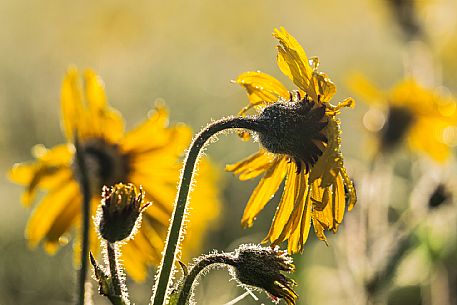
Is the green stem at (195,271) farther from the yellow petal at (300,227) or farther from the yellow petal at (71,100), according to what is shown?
the yellow petal at (71,100)

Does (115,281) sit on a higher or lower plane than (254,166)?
lower

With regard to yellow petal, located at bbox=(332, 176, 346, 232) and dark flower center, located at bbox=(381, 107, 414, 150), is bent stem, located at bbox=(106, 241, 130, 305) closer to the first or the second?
yellow petal, located at bbox=(332, 176, 346, 232)

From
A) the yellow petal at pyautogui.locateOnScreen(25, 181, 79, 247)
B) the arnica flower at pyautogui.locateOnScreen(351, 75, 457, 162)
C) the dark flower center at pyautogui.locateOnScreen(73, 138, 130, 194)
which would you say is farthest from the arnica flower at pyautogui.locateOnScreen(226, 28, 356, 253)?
the arnica flower at pyautogui.locateOnScreen(351, 75, 457, 162)

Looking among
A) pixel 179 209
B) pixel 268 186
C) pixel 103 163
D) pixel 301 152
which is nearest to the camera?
pixel 179 209

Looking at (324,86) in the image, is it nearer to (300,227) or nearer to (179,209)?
(300,227)

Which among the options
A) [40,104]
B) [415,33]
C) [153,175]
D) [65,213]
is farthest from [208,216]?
[40,104]

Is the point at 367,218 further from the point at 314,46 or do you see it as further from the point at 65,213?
the point at 314,46

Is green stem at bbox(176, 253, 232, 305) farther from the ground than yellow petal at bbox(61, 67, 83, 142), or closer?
closer

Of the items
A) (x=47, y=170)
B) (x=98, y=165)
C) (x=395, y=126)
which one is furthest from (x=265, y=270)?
(x=395, y=126)
